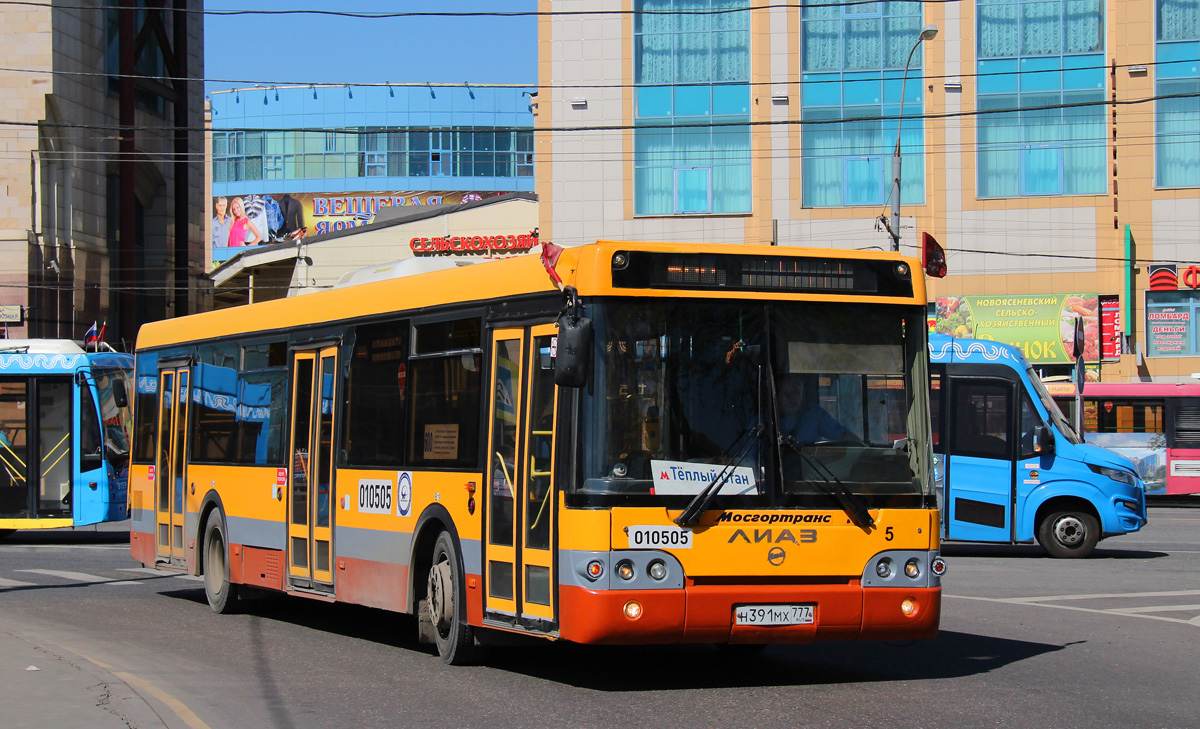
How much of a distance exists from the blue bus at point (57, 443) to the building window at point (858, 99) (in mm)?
23988

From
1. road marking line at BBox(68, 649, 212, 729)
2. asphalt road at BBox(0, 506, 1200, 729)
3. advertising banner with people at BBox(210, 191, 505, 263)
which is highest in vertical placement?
advertising banner with people at BBox(210, 191, 505, 263)

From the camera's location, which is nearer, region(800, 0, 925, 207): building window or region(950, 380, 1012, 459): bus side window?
region(950, 380, 1012, 459): bus side window

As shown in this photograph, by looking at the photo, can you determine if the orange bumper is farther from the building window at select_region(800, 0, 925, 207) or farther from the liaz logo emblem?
the building window at select_region(800, 0, 925, 207)

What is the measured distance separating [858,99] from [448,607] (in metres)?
34.2

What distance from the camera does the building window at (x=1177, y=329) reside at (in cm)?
3991

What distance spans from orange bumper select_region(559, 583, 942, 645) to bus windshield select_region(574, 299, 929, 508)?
0.52 m

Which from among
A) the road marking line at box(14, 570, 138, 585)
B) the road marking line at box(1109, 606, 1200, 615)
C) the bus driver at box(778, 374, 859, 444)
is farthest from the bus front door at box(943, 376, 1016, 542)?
the bus driver at box(778, 374, 859, 444)

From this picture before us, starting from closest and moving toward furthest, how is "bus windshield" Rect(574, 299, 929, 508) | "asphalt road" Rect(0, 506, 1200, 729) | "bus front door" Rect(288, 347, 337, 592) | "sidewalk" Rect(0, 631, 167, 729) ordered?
"sidewalk" Rect(0, 631, 167, 729)
"asphalt road" Rect(0, 506, 1200, 729)
"bus windshield" Rect(574, 299, 929, 508)
"bus front door" Rect(288, 347, 337, 592)

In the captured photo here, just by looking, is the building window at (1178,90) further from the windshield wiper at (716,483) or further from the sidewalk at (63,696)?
the sidewalk at (63,696)

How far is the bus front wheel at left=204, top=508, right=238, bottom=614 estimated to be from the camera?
13766 mm

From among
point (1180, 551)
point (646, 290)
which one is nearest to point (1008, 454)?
point (1180, 551)

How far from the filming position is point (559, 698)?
8531 mm

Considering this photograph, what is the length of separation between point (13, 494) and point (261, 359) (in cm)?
1162

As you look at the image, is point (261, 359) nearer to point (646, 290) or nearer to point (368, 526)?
point (368, 526)
